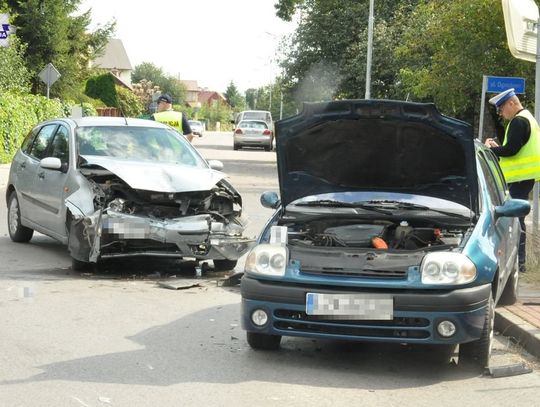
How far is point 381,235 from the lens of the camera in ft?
23.7

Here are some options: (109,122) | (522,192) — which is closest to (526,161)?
(522,192)

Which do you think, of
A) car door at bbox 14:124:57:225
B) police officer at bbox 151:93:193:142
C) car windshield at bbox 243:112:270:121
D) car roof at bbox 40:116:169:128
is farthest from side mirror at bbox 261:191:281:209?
car windshield at bbox 243:112:270:121

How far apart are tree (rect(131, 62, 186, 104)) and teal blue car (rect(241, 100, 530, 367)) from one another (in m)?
142

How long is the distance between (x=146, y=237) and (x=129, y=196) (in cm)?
54

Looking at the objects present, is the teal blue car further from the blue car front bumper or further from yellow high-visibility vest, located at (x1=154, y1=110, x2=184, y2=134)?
yellow high-visibility vest, located at (x1=154, y1=110, x2=184, y2=134)

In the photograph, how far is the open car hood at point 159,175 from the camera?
10039 mm

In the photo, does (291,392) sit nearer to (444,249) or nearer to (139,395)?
(139,395)

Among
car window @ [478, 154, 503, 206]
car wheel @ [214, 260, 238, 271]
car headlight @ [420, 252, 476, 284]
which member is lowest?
car wheel @ [214, 260, 238, 271]

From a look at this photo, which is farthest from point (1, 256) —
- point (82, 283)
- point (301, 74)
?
point (301, 74)

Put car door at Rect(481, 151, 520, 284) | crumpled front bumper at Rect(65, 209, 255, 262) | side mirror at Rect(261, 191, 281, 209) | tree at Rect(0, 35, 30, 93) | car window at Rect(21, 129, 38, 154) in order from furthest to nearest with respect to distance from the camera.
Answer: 1. tree at Rect(0, 35, 30, 93)
2. car window at Rect(21, 129, 38, 154)
3. crumpled front bumper at Rect(65, 209, 255, 262)
4. side mirror at Rect(261, 191, 281, 209)
5. car door at Rect(481, 151, 520, 284)

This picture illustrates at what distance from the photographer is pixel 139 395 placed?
5.72 m

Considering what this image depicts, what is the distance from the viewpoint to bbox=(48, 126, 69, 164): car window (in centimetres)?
1126

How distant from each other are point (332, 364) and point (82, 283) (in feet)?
12.5

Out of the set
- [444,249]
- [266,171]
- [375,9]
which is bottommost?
[266,171]
